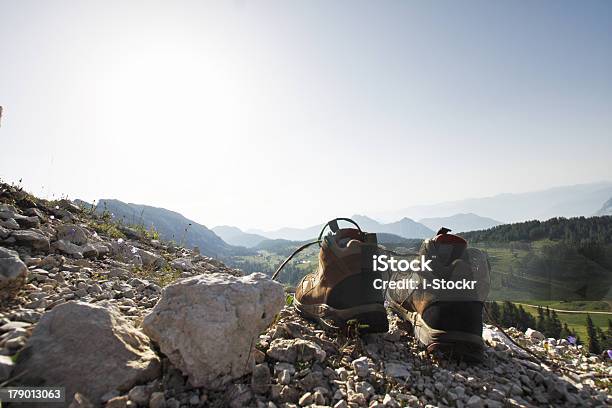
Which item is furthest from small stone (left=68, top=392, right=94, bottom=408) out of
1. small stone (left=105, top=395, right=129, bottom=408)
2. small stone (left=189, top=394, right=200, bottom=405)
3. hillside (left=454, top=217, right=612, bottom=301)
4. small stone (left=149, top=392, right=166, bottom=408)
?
hillside (left=454, top=217, right=612, bottom=301)

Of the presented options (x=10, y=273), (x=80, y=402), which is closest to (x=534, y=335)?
(x=80, y=402)

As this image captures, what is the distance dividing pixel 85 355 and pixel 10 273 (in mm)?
1845

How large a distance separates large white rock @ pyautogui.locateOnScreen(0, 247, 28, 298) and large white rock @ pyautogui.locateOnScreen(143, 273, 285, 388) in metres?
1.96

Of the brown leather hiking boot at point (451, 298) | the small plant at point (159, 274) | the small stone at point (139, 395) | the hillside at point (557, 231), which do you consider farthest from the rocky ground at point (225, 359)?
the hillside at point (557, 231)

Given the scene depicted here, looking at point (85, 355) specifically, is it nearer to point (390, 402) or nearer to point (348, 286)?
point (390, 402)

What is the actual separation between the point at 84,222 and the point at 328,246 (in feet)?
24.2

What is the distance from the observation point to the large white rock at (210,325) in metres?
2.52

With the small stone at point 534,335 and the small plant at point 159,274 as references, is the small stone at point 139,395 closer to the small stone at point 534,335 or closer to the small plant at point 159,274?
the small plant at point 159,274

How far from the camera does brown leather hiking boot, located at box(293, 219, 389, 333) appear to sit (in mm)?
3949

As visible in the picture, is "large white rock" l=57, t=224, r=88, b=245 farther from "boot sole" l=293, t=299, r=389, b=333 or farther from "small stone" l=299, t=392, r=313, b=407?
"small stone" l=299, t=392, r=313, b=407

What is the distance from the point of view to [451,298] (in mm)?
3787

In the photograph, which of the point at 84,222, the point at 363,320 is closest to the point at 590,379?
the point at 363,320

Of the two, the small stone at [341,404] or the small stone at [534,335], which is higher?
the small stone at [341,404]

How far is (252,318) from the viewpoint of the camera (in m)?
2.80
